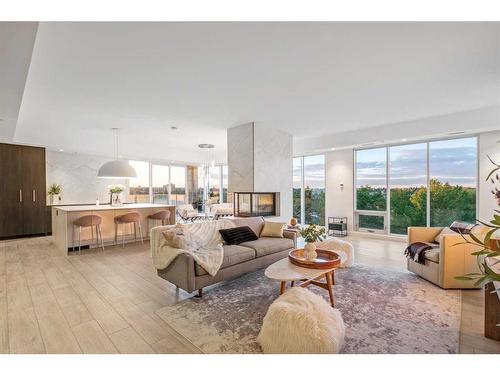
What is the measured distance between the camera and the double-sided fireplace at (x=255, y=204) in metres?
5.54

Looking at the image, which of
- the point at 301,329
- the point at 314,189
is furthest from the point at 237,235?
the point at 314,189

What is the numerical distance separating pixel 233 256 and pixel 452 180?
217 inches

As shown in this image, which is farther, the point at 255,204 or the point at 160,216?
the point at 160,216

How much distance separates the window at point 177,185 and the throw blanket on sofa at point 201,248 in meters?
6.41

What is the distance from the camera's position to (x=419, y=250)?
11.9 feet

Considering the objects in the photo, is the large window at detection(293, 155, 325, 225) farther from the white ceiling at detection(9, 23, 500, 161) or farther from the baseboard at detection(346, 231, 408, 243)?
the white ceiling at detection(9, 23, 500, 161)

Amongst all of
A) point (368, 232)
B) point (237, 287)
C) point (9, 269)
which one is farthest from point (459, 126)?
point (9, 269)

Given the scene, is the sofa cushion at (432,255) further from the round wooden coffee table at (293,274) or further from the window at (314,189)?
the window at (314,189)

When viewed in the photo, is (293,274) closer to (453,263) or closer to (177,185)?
(453,263)

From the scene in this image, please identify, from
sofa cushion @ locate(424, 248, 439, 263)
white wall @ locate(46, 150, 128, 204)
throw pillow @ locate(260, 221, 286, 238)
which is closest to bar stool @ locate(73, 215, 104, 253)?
white wall @ locate(46, 150, 128, 204)

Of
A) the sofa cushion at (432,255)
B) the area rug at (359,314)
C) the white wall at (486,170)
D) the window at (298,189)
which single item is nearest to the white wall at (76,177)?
the window at (298,189)

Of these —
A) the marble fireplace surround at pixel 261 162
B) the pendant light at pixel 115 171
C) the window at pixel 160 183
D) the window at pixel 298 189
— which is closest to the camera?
the marble fireplace surround at pixel 261 162

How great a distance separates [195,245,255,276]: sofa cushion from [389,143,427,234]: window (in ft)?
15.5

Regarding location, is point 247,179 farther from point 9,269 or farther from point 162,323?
point 9,269
